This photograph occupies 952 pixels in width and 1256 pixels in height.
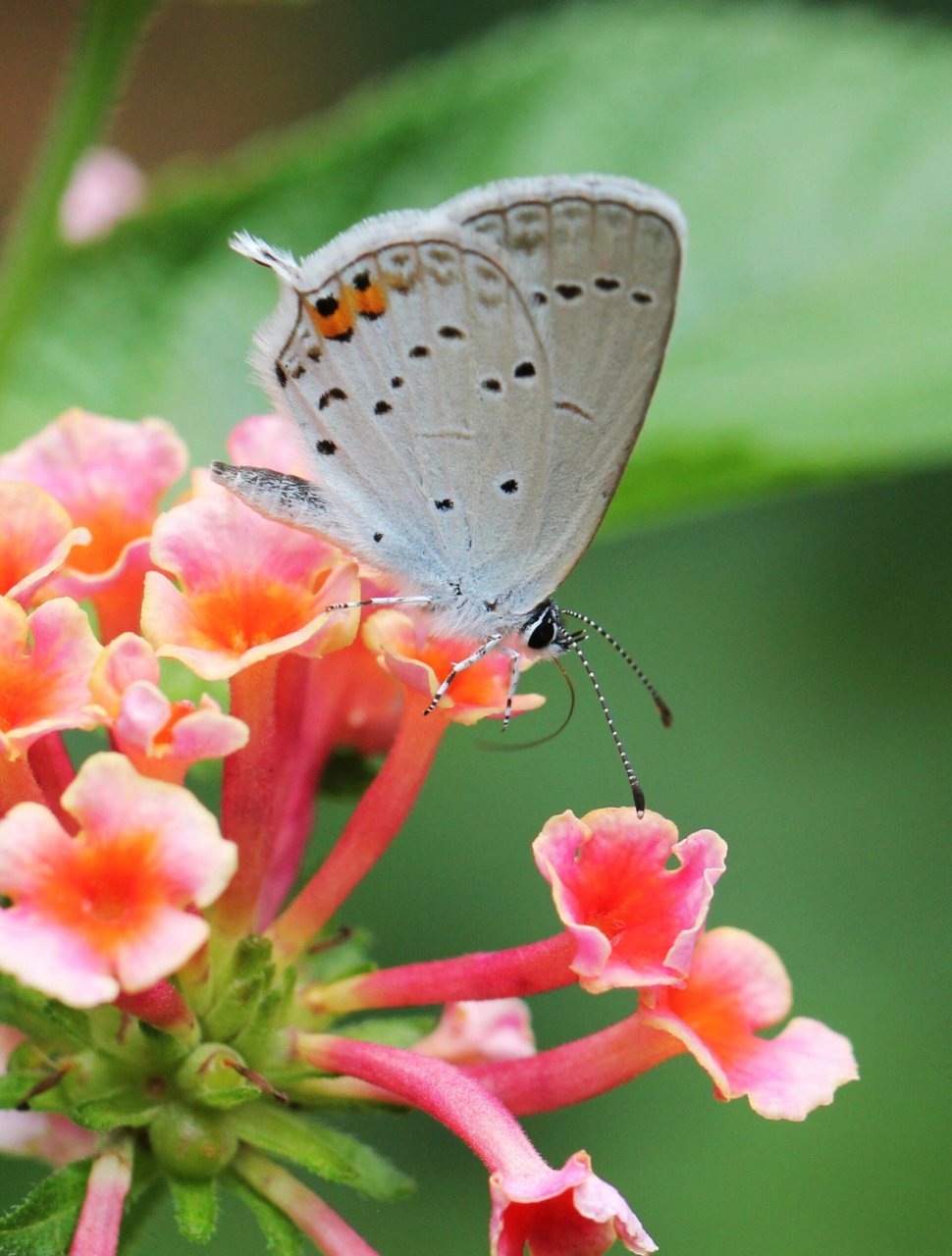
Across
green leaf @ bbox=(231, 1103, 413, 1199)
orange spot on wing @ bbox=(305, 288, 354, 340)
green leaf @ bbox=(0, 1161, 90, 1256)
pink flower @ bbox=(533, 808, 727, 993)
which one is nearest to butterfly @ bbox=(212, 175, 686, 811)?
orange spot on wing @ bbox=(305, 288, 354, 340)

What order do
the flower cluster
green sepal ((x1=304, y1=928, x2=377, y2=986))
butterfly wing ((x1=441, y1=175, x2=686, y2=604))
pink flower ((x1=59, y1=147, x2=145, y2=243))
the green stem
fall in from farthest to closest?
1. pink flower ((x1=59, y1=147, x2=145, y2=243))
2. the green stem
3. green sepal ((x1=304, y1=928, x2=377, y2=986))
4. butterfly wing ((x1=441, y1=175, x2=686, y2=604))
5. the flower cluster

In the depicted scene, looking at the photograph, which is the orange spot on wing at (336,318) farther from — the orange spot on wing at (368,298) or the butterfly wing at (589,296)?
the butterfly wing at (589,296)

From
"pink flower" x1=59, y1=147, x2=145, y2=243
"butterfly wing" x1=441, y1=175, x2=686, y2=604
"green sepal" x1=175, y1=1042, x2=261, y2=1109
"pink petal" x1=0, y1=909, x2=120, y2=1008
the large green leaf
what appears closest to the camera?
"pink petal" x1=0, y1=909, x2=120, y2=1008

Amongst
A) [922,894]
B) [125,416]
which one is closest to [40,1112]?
[125,416]

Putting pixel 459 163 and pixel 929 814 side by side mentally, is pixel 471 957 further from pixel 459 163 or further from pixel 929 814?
pixel 929 814

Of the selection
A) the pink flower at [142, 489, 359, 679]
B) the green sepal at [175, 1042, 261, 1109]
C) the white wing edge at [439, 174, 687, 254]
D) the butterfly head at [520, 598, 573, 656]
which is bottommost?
the green sepal at [175, 1042, 261, 1109]

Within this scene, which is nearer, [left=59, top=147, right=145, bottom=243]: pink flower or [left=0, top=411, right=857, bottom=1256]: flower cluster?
[left=0, top=411, right=857, bottom=1256]: flower cluster

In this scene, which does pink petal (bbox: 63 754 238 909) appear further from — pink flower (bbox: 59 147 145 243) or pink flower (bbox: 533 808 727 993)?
pink flower (bbox: 59 147 145 243)
